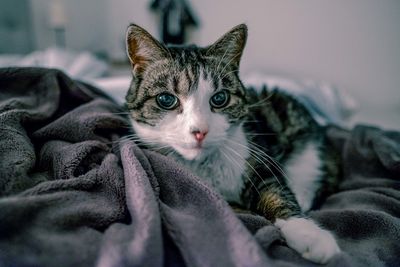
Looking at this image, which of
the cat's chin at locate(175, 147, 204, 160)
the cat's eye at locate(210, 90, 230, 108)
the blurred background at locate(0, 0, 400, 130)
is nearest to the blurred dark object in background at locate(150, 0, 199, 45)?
the blurred background at locate(0, 0, 400, 130)

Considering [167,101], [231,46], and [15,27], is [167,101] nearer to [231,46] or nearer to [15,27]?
[231,46]

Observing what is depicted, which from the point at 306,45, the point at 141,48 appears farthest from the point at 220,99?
the point at 306,45

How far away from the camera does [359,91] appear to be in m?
1.85

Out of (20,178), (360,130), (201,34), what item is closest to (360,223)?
(360,130)

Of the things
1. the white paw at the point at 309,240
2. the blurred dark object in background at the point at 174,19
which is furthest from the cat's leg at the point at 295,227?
the blurred dark object in background at the point at 174,19

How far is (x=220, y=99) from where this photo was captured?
0.88m

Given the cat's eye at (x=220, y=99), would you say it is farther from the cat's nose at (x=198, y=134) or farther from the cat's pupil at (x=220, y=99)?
the cat's nose at (x=198, y=134)

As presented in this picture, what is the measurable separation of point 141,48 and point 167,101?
6.2 inches

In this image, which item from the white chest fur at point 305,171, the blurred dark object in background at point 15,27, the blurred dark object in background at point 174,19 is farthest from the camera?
the blurred dark object in background at point 15,27

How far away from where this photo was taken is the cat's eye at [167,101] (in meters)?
0.84

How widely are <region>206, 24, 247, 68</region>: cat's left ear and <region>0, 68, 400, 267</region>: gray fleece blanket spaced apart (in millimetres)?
317

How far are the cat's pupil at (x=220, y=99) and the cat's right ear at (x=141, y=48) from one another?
17 cm

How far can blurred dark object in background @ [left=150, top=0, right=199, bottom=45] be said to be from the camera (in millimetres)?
2365

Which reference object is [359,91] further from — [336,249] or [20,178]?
[20,178]
